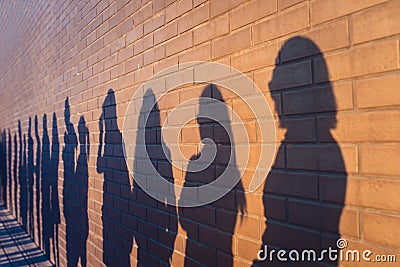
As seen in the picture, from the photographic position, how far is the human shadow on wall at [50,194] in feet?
16.2

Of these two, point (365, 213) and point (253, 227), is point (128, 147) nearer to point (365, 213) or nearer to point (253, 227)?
point (253, 227)

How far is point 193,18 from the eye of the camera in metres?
2.26

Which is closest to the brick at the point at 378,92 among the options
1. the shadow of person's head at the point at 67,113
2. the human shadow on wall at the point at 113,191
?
the human shadow on wall at the point at 113,191

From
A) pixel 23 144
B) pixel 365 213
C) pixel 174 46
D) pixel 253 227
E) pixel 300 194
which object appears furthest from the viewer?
pixel 23 144

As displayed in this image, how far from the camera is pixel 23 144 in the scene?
23.0ft

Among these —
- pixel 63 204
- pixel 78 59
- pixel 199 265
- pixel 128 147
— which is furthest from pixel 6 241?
pixel 199 265

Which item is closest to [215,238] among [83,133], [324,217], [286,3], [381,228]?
[324,217]

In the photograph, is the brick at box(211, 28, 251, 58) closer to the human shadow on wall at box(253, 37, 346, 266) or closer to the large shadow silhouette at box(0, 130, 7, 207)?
the human shadow on wall at box(253, 37, 346, 266)

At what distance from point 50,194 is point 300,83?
15.1ft

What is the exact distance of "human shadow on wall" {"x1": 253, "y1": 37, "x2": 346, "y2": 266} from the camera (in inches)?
58.5

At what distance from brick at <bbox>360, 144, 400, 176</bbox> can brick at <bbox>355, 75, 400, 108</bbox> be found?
155 mm

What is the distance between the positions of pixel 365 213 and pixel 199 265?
1.16 metres

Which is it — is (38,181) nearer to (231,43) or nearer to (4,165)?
(4,165)

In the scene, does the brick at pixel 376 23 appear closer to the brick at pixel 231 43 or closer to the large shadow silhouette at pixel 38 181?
the brick at pixel 231 43
